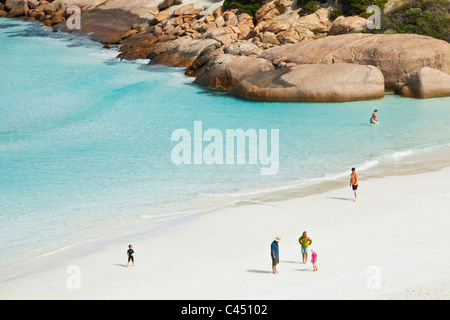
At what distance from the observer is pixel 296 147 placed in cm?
2692

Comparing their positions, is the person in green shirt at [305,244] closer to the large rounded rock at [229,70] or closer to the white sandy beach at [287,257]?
the white sandy beach at [287,257]

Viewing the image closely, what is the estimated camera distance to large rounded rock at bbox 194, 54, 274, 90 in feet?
123

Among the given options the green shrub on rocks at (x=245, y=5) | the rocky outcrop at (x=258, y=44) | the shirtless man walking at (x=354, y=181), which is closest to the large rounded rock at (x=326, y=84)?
the rocky outcrop at (x=258, y=44)

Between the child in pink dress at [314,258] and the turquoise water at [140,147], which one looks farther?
the turquoise water at [140,147]

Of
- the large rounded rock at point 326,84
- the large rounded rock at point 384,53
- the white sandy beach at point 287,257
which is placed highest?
the large rounded rock at point 384,53

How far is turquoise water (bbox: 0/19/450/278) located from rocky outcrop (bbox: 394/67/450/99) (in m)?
0.90

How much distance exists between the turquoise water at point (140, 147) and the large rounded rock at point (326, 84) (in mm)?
592

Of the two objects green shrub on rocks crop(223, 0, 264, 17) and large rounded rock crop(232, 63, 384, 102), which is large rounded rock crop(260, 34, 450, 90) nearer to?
large rounded rock crop(232, 63, 384, 102)

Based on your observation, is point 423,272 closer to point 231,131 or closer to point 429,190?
point 429,190

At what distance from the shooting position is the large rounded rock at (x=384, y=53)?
35.0 metres

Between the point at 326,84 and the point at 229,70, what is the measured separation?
266 inches

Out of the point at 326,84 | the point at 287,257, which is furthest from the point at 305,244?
the point at 326,84
